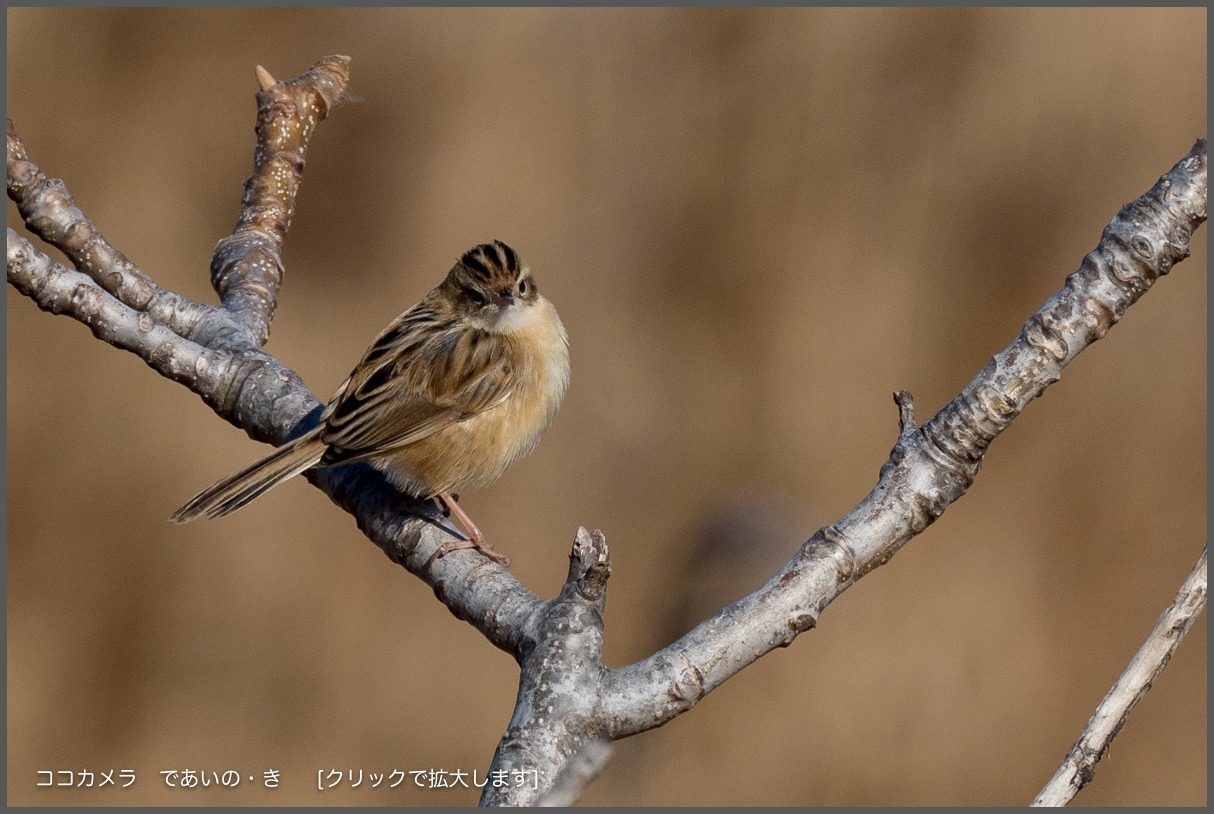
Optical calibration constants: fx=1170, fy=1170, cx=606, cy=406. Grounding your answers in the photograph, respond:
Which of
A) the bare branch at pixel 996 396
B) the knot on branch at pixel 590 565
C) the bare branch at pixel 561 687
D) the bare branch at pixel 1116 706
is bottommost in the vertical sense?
the bare branch at pixel 1116 706

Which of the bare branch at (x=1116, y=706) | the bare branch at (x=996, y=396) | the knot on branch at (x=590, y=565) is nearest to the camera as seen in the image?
the bare branch at (x=1116, y=706)

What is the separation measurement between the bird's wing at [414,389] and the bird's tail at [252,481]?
4.2 inches

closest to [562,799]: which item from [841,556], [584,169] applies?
[841,556]

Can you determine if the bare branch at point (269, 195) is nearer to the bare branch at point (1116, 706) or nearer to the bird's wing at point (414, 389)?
the bird's wing at point (414, 389)

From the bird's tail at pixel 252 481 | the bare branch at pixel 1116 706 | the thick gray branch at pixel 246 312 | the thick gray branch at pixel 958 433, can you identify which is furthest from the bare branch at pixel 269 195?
the bare branch at pixel 1116 706

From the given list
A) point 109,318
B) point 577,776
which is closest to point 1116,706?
point 577,776

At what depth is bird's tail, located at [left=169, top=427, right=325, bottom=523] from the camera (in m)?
5.07

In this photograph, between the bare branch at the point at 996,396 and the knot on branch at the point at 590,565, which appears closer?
the knot on branch at the point at 590,565

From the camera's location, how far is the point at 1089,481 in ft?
27.7

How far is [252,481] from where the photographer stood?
5070 mm

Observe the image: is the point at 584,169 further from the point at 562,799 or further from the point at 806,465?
the point at 562,799

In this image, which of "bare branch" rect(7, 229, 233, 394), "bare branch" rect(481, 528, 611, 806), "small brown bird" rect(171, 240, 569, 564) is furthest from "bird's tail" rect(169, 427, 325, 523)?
"bare branch" rect(481, 528, 611, 806)

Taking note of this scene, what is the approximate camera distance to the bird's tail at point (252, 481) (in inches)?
200

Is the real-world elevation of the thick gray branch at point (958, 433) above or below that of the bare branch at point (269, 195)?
below
